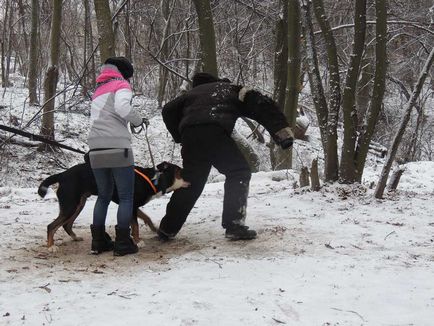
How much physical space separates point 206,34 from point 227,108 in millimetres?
3925

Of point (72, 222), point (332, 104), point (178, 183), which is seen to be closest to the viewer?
point (178, 183)

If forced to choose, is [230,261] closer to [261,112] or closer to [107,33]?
[261,112]

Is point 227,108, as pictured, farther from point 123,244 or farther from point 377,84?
point 377,84

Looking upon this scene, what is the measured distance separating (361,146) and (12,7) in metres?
18.0

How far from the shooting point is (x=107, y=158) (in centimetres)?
492

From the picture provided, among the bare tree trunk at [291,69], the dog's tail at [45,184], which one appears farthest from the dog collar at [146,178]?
the bare tree trunk at [291,69]

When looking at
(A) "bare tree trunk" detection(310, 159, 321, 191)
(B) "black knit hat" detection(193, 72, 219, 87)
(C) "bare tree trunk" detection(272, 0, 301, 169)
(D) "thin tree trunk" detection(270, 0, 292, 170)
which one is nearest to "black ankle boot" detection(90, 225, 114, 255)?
(B) "black knit hat" detection(193, 72, 219, 87)

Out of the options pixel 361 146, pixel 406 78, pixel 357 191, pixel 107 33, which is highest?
pixel 406 78

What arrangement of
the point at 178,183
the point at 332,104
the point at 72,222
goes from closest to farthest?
the point at 178,183
the point at 72,222
the point at 332,104

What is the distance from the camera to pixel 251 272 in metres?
4.31

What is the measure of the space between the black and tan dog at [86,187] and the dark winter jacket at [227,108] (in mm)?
542

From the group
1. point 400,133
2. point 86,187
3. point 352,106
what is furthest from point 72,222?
point 400,133

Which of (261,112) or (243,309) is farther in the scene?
(261,112)

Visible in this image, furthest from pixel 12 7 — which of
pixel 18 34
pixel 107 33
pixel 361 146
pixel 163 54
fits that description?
pixel 361 146
